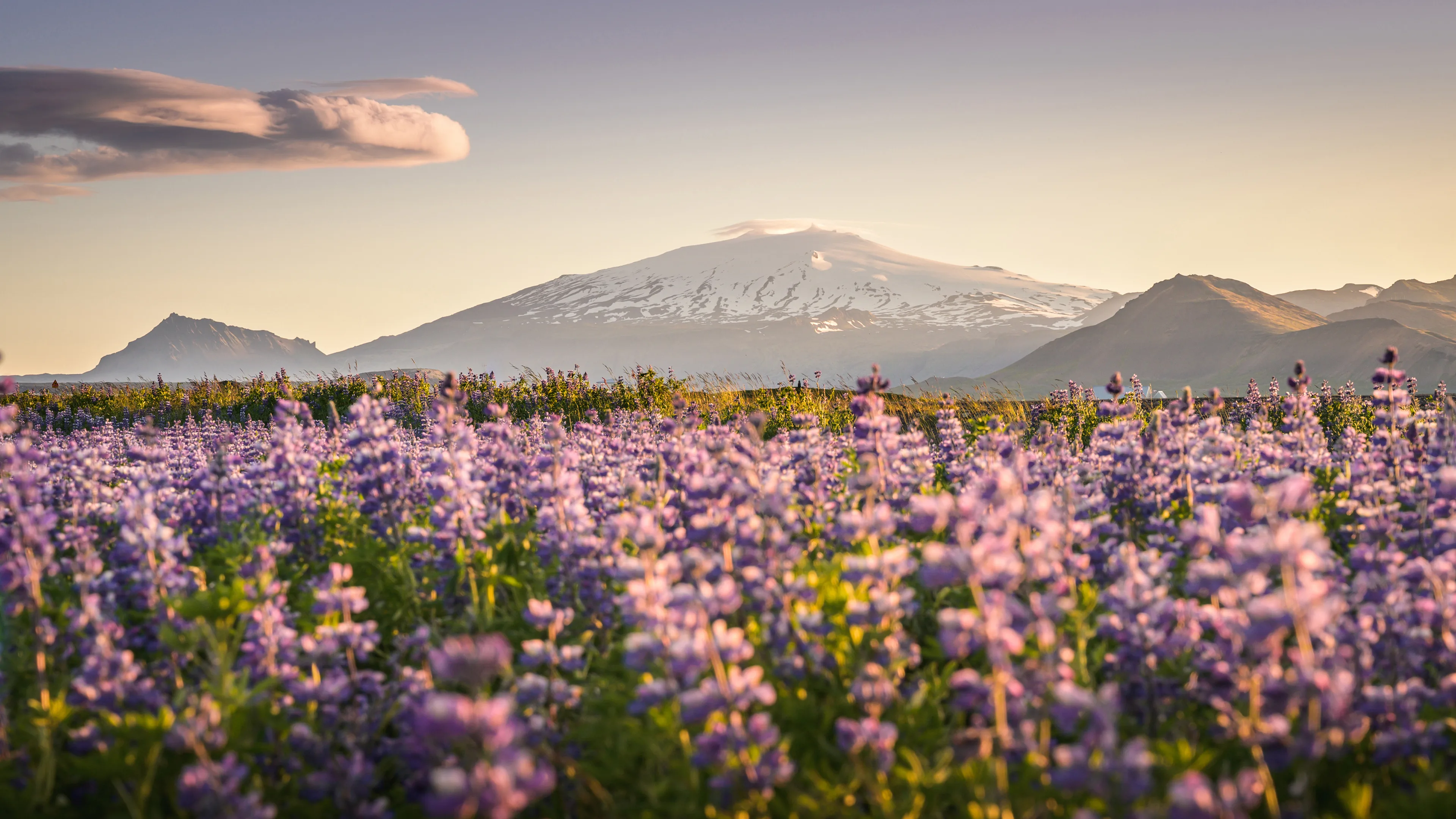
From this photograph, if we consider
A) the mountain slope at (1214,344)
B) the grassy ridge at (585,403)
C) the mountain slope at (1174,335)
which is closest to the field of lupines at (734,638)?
the grassy ridge at (585,403)

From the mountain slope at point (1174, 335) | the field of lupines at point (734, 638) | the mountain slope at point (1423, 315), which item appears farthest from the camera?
the mountain slope at point (1423, 315)

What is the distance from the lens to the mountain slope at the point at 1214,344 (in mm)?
100062

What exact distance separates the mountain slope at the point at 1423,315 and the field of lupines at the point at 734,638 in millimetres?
180890

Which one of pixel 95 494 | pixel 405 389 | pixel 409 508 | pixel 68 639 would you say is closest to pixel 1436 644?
pixel 409 508

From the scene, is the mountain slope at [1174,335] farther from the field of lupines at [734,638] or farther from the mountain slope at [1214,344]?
the field of lupines at [734,638]

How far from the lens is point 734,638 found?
11.1 feet

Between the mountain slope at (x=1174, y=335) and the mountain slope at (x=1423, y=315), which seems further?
the mountain slope at (x=1423, y=315)

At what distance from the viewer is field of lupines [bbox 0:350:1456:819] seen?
304cm

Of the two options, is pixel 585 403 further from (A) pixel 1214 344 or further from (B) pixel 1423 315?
(B) pixel 1423 315

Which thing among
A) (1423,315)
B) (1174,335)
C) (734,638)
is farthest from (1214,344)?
(734,638)

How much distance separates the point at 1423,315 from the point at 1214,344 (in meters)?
47.9

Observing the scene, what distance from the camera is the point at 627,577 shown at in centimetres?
364

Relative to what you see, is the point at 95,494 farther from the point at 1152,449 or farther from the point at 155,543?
the point at 1152,449

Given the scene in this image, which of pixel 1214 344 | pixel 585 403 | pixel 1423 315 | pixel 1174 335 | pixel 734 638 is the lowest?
pixel 734 638
